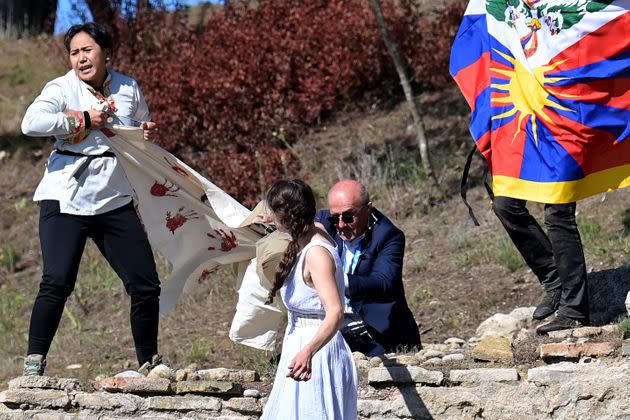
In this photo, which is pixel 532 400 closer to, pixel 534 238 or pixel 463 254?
pixel 534 238

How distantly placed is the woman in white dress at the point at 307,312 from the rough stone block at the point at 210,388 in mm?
1297

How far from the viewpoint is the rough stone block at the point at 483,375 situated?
5.77 metres

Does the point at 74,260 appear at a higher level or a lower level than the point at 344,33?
lower

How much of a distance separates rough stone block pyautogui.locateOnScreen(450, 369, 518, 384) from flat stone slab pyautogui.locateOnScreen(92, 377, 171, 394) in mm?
1524

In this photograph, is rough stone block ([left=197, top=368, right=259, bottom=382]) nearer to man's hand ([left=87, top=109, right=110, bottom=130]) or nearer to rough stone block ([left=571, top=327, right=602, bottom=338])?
man's hand ([left=87, top=109, right=110, bottom=130])

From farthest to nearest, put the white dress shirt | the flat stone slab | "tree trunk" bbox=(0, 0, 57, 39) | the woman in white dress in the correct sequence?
"tree trunk" bbox=(0, 0, 57, 39) → the flat stone slab → the white dress shirt → the woman in white dress

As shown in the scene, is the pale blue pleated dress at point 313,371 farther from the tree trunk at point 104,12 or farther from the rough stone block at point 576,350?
the tree trunk at point 104,12

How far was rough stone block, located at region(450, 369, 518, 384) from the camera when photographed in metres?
5.77

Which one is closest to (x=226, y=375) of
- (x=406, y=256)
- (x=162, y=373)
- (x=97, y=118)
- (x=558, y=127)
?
(x=162, y=373)

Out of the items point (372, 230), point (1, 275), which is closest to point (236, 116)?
point (1, 275)

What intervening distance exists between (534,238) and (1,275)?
6.93 m

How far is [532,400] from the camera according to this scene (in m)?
5.70

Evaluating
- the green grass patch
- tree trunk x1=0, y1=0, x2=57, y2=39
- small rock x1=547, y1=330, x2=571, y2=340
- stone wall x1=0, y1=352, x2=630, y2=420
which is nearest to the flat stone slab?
stone wall x1=0, y1=352, x2=630, y2=420

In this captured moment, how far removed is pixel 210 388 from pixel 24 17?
1336cm
